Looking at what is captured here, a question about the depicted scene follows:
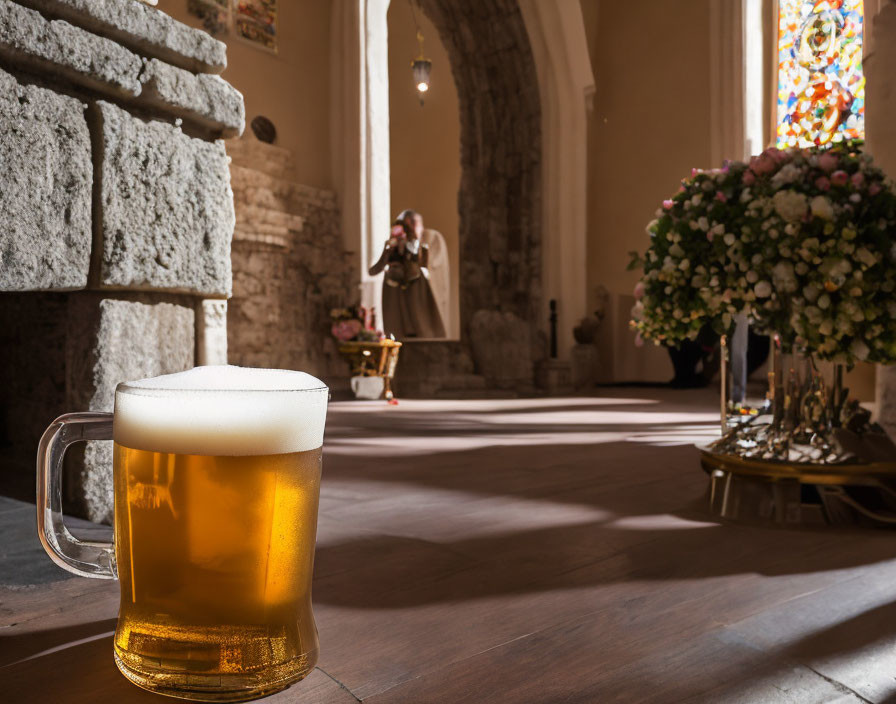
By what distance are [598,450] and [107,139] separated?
2225 millimetres

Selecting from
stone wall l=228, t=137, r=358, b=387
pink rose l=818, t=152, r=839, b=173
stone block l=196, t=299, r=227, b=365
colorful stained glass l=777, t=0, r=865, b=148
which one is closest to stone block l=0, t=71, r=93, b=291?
stone block l=196, t=299, r=227, b=365

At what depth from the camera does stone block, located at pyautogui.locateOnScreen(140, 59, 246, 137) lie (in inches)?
59.6

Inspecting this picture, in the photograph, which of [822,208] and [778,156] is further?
[778,156]

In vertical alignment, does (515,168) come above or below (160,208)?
above

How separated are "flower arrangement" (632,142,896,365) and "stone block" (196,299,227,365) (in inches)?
50.2

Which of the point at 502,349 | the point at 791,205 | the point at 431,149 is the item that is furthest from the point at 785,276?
the point at 431,149

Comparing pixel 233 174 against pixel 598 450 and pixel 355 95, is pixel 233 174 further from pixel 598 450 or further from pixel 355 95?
pixel 598 450

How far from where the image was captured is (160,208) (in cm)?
153

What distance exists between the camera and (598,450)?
9.95 feet

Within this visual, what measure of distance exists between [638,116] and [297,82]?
17.3ft

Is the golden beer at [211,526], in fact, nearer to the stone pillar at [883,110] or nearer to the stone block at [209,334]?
the stone block at [209,334]

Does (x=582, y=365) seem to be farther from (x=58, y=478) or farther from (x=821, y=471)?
(x=58, y=478)

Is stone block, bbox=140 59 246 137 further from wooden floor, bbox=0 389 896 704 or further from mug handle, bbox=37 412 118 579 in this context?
mug handle, bbox=37 412 118 579

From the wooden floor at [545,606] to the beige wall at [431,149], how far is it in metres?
13.1
